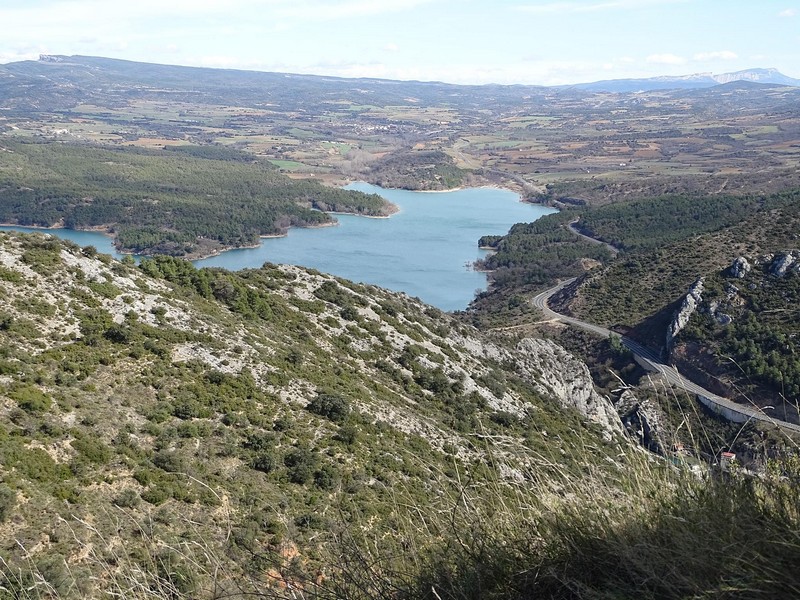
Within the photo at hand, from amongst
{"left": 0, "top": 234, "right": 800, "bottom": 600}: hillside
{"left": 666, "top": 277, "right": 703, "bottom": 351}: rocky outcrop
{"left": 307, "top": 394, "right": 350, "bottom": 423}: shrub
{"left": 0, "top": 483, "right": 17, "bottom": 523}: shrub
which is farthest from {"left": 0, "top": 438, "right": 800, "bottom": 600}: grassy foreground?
{"left": 666, "top": 277, "right": 703, "bottom": 351}: rocky outcrop

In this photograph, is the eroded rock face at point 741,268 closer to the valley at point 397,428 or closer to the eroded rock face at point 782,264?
the valley at point 397,428

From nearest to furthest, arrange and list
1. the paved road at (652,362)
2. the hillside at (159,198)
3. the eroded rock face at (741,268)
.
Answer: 1. the paved road at (652,362)
2. the eroded rock face at (741,268)
3. the hillside at (159,198)

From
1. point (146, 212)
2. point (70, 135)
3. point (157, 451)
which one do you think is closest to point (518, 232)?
point (146, 212)

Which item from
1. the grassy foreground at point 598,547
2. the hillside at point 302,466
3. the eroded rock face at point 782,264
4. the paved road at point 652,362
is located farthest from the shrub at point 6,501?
the eroded rock face at point 782,264

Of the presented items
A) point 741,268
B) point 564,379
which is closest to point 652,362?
point 741,268

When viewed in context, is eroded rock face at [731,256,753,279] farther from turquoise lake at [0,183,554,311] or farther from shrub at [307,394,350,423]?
shrub at [307,394,350,423]

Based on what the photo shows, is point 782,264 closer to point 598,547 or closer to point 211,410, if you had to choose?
point 211,410

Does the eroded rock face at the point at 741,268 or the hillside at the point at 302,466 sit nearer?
the hillside at the point at 302,466
